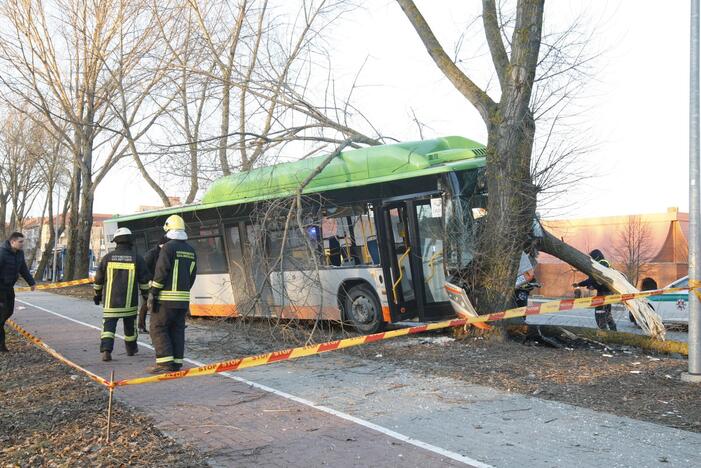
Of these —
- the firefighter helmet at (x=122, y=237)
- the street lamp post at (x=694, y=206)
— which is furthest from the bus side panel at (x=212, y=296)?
the street lamp post at (x=694, y=206)

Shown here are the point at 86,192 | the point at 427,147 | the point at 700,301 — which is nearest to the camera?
the point at 700,301

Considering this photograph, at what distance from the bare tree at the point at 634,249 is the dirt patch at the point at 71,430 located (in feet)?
69.9

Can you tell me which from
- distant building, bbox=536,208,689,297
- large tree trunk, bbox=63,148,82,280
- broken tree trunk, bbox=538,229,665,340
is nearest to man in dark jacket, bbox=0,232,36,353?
broken tree trunk, bbox=538,229,665,340

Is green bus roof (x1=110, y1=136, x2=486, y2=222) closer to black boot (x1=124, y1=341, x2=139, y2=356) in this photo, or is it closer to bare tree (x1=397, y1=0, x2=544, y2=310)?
bare tree (x1=397, y1=0, x2=544, y2=310)

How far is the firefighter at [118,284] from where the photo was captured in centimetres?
918

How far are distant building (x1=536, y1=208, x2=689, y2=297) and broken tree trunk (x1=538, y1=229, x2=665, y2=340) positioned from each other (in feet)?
45.5

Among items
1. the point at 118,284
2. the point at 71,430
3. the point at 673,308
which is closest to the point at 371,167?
the point at 118,284

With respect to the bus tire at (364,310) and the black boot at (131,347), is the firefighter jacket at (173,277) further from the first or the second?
the bus tire at (364,310)

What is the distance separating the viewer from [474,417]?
617 centimetres

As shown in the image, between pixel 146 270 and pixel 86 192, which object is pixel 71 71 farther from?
pixel 146 270

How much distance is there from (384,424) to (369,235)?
18.6ft

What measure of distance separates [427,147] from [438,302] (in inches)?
102

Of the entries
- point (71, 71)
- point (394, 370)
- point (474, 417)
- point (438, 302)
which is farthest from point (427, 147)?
point (71, 71)

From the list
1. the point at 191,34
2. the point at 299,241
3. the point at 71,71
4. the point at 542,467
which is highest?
the point at 71,71
